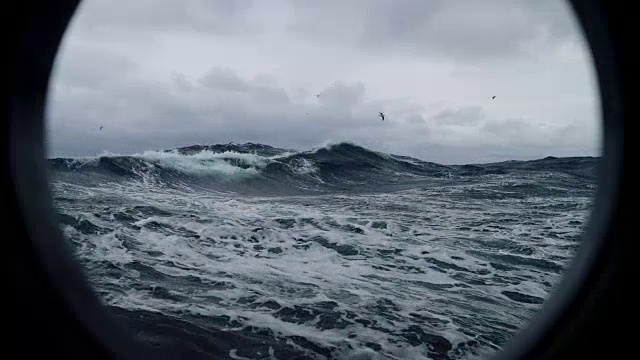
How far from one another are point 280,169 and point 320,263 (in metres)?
13.3

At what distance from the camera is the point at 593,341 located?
1446 millimetres

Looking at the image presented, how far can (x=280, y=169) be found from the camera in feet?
64.6

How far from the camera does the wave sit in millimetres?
16844

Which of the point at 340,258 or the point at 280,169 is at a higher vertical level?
the point at 280,169

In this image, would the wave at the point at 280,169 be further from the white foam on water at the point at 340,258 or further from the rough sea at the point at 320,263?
the white foam on water at the point at 340,258

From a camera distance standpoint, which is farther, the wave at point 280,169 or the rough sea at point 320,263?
the wave at point 280,169

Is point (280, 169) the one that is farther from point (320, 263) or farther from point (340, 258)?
point (320, 263)

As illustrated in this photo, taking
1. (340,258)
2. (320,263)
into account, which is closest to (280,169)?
(340,258)

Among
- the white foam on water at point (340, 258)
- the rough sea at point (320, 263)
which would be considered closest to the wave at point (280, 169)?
the rough sea at point (320, 263)

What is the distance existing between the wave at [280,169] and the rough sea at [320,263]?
1387 mm

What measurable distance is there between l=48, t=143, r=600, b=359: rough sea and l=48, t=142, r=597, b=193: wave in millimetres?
1387

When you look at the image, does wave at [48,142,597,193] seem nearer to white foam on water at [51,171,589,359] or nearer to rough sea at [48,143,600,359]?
rough sea at [48,143,600,359]

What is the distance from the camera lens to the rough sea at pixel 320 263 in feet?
13.7

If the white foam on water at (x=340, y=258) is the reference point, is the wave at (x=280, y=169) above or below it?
Answer: above
